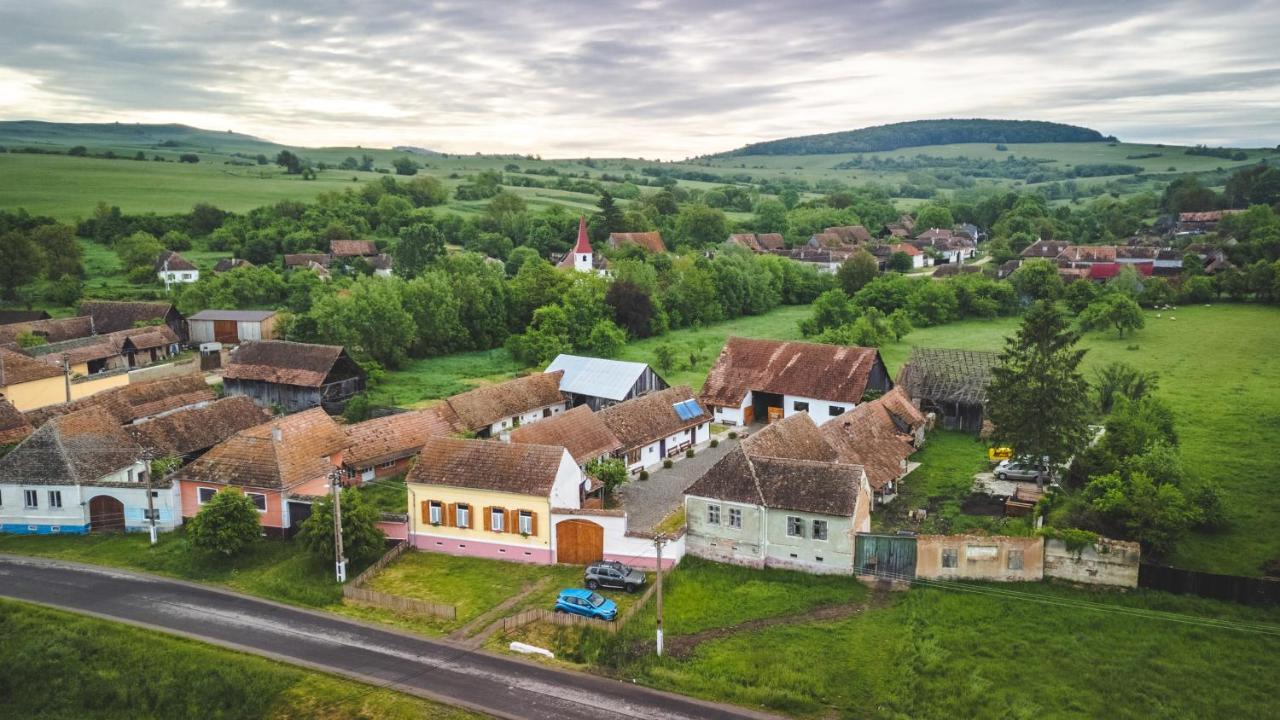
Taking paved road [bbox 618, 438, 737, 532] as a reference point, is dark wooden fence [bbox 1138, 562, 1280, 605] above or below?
above

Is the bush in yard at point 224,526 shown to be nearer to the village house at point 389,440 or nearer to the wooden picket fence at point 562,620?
the village house at point 389,440


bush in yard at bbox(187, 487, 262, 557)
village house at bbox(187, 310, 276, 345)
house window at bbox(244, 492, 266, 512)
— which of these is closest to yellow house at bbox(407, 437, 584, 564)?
bush in yard at bbox(187, 487, 262, 557)

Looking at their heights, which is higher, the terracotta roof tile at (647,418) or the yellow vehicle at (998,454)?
the terracotta roof tile at (647,418)

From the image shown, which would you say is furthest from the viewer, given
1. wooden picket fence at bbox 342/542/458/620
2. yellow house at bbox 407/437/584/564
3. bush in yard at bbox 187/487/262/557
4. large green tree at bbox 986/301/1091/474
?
large green tree at bbox 986/301/1091/474

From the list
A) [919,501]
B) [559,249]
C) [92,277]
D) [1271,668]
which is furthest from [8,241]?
[1271,668]

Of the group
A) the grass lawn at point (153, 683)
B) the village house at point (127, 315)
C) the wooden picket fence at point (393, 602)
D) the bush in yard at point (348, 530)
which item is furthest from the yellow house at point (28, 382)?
the wooden picket fence at point (393, 602)

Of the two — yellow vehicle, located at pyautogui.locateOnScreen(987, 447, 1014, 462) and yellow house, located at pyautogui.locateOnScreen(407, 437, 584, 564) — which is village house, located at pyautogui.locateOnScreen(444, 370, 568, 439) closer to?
yellow house, located at pyautogui.locateOnScreen(407, 437, 584, 564)

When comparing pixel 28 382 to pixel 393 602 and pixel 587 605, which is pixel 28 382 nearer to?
pixel 393 602

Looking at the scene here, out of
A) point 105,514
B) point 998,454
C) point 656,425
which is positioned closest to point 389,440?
point 105,514
